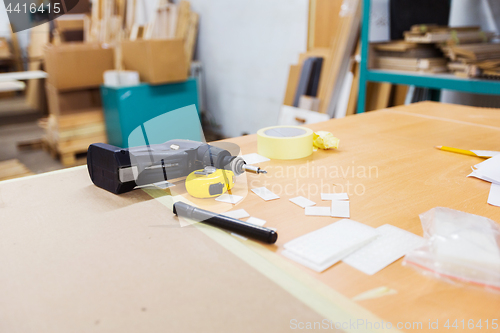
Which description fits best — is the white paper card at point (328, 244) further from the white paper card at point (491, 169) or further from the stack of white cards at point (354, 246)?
the white paper card at point (491, 169)

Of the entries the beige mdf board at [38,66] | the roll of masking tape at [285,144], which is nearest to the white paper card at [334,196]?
the roll of masking tape at [285,144]

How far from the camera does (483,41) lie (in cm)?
198

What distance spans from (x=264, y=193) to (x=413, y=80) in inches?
61.3

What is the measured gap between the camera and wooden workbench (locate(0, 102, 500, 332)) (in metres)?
0.41

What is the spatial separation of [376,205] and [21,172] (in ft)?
8.85

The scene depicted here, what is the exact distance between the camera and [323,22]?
2.65 metres

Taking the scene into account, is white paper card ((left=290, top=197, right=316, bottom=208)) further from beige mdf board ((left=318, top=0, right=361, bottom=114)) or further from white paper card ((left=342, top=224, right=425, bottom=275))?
beige mdf board ((left=318, top=0, right=361, bottom=114))

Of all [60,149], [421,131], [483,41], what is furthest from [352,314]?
[60,149]

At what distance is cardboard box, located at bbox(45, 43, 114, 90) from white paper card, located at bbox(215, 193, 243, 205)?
2.76 m

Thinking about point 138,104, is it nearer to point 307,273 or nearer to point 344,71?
point 344,71

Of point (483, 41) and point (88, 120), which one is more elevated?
point (483, 41)

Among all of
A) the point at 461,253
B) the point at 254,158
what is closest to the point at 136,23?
the point at 254,158

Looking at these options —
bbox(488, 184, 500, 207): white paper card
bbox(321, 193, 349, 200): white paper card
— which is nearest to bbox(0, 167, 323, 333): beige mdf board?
bbox(321, 193, 349, 200): white paper card

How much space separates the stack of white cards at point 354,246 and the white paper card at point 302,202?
0.09 m
